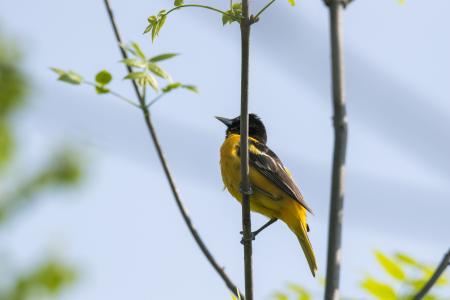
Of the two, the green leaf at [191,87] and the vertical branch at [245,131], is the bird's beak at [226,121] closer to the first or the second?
the vertical branch at [245,131]

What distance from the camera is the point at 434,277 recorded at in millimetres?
2385

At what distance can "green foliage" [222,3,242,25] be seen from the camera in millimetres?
2992

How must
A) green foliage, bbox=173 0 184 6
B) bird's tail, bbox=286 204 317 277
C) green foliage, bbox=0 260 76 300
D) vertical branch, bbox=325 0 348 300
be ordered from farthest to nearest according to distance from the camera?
green foliage, bbox=0 260 76 300
bird's tail, bbox=286 204 317 277
green foliage, bbox=173 0 184 6
vertical branch, bbox=325 0 348 300

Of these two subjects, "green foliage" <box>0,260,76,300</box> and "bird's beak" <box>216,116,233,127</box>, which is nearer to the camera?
"bird's beak" <box>216,116,233,127</box>

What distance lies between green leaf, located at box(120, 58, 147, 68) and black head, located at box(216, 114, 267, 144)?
144 inches

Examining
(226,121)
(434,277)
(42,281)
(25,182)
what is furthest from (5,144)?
(434,277)

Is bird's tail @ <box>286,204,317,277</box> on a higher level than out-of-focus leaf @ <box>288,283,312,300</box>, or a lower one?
higher

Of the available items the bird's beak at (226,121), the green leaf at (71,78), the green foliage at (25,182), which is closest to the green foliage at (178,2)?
the green leaf at (71,78)

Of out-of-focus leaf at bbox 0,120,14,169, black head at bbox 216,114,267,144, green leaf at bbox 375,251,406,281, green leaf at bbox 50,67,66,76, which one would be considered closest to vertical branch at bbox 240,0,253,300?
green leaf at bbox 375,251,406,281

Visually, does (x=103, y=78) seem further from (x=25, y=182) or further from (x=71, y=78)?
(x=25, y=182)

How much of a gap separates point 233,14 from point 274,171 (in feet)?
8.34

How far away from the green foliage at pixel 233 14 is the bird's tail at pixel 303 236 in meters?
2.29

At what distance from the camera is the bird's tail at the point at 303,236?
524cm

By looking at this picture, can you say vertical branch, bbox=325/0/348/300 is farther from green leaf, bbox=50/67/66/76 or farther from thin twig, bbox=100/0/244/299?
green leaf, bbox=50/67/66/76
